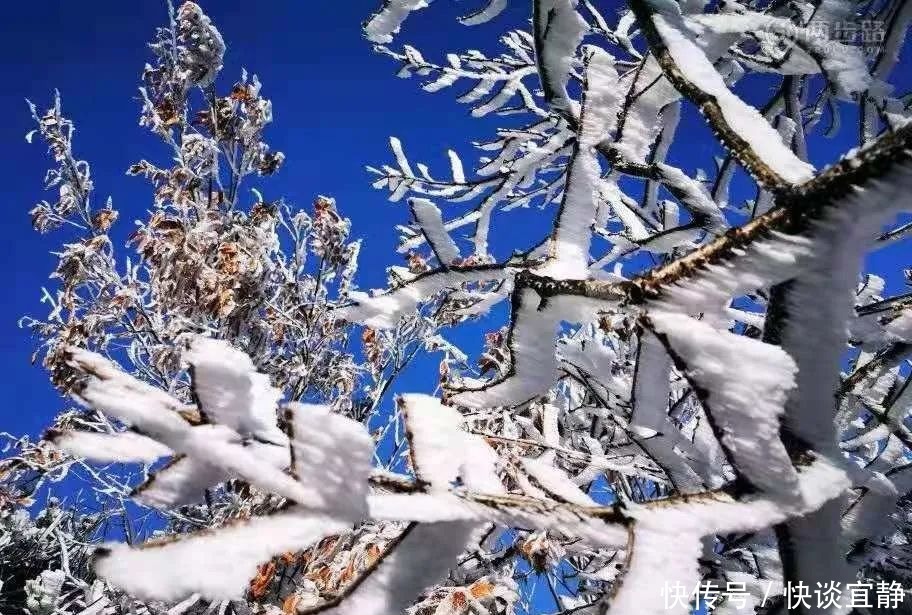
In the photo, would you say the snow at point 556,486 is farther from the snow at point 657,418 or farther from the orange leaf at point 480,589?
the orange leaf at point 480,589

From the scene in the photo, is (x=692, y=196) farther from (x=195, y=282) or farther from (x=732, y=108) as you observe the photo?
(x=195, y=282)

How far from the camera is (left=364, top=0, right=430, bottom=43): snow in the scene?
4.04 ft

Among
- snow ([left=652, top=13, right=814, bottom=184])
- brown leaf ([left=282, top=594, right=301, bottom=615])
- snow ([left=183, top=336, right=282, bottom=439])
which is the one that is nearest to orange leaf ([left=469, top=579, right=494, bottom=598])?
brown leaf ([left=282, top=594, right=301, bottom=615])

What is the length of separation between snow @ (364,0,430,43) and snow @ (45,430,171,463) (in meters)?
1.03

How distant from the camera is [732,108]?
0.78m

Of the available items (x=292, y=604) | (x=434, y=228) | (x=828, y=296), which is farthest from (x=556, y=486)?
(x=292, y=604)

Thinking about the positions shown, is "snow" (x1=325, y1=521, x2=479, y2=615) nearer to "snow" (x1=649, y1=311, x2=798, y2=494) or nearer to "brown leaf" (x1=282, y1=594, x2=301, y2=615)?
"snow" (x1=649, y1=311, x2=798, y2=494)

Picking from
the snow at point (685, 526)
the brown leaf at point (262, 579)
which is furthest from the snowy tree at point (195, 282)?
the snow at point (685, 526)

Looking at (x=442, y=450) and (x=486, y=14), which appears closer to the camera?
(x=442, y=450)

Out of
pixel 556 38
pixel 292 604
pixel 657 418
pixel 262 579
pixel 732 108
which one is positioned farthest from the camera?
pixel 262 579

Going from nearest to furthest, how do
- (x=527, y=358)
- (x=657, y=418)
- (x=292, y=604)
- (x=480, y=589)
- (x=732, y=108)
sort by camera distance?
1. (x=732, y=108)
2. (x=527, y=358)
3. (x=657, y=418)
4. (x=480, y=589)
5. (x=292, y=604)

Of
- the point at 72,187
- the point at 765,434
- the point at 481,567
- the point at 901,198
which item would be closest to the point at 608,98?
the point at 901,198

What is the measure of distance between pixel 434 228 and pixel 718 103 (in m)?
0.57

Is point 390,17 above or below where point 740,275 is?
above
